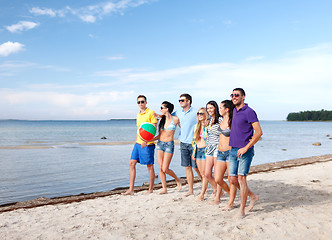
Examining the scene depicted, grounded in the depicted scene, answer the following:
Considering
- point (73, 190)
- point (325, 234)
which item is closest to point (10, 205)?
point (73, 190)

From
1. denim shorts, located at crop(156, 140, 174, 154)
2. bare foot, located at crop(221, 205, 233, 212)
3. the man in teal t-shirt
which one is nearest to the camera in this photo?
bare foot, located at crop(221, 205, 233, 212)

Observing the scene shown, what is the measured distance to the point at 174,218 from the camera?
226 inches

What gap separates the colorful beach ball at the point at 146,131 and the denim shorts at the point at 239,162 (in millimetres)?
2506

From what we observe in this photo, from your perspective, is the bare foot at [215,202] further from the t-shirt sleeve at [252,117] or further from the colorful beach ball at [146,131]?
the t-shirt sleeve at [252,117]

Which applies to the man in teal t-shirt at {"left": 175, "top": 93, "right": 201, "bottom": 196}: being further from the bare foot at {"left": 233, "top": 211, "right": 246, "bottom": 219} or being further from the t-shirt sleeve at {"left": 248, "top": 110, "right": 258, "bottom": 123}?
the t-shirt sleeve at {"left": 248, "top": 110, "right": 258, "bottom": 123}

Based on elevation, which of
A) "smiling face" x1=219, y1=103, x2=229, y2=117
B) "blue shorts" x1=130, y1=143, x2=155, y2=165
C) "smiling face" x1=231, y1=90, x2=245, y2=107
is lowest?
"blue shorts" x1=130, y1=143, x2=155, y2=165

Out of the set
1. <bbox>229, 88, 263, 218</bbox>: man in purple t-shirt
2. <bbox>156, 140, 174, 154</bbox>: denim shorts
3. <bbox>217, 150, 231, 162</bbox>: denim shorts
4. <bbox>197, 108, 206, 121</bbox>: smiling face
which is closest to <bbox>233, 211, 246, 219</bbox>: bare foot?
<bbox>229, 88, 263, 218</bbox>: man in purple t-shirt

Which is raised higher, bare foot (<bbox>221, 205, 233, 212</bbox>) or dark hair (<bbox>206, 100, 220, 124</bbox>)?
dark hair (<bbox>206, 100, 220, 124</bbox>)

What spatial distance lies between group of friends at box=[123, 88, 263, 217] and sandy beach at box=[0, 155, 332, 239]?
444mm

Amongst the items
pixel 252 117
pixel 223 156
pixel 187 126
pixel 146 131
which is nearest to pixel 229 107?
pixel 252 117

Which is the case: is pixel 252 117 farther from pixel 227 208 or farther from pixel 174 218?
pixel 174 218

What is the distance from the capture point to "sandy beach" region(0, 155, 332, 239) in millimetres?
4898

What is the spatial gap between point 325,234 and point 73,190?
319 inches

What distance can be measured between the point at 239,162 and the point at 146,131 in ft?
9.12
